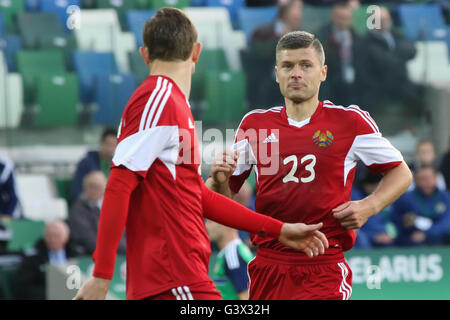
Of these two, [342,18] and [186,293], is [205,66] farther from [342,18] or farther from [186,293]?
[186,293]

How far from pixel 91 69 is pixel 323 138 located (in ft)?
15.0

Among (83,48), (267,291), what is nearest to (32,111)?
(83,48)

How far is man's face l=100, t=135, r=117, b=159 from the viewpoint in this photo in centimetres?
780

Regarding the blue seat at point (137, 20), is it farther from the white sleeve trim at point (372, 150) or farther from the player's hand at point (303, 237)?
the player's hand at point (303, 237)

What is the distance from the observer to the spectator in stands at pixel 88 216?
7.41m

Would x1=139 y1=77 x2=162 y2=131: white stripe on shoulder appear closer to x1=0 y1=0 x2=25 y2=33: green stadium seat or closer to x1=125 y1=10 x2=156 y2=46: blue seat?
x1=125 y1=10 x2=156 y2=46: blue seat

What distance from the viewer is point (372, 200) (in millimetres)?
4090

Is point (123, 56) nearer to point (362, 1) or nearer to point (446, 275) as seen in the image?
point (362, 1)

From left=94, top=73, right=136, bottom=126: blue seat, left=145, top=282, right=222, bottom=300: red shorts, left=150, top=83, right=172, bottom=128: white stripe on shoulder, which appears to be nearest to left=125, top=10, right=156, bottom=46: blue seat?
left=94, top=73, right=136, bottom=126: blue seat

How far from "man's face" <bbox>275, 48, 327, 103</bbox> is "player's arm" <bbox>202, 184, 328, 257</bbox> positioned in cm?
79

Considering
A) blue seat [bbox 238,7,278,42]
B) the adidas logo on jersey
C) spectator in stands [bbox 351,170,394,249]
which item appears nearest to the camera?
the adidas logo on jersey

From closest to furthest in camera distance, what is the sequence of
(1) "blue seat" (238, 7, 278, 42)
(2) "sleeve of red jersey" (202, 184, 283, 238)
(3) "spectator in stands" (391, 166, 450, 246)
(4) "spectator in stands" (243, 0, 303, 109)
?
(2) "sleeve of red jersey" (202, 184, 283, 238)
(3) "spectator in stands" (391, 166, 450, 246)
(4) "spectator in stands" (243, 0, 303, 109)
(1) "blue seat" (238, 7, 278, 42)

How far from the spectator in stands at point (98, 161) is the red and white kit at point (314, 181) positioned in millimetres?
3714
